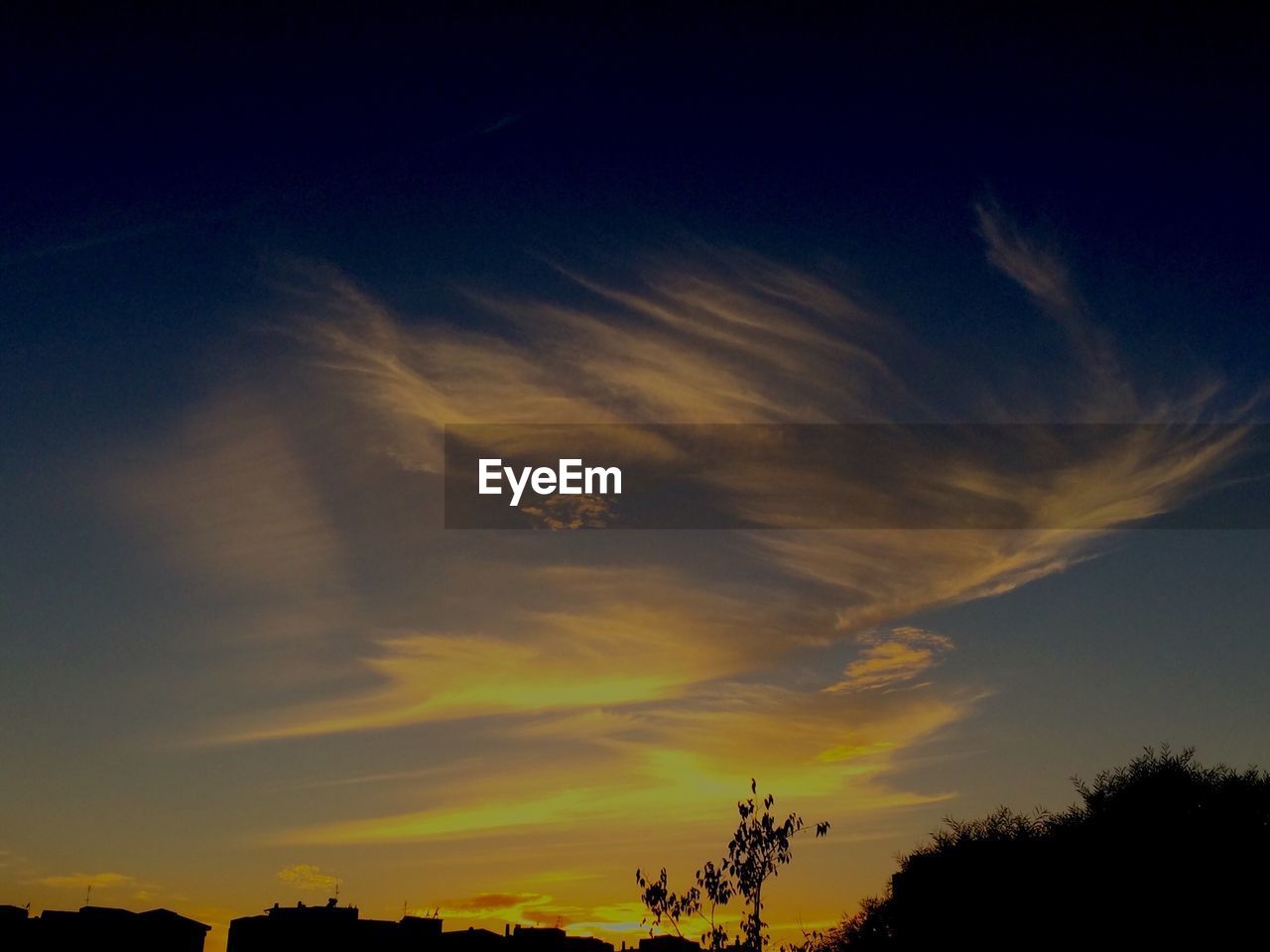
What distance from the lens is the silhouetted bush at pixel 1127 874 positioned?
33.9 meters

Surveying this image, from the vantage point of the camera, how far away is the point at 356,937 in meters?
81.6

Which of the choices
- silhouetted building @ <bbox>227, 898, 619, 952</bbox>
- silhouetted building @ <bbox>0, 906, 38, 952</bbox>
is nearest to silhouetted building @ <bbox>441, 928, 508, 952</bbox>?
silhouetted building @ <bbox>227, 898, 619, 952</bbox>

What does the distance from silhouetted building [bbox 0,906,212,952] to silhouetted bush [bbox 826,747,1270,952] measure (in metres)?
60.0

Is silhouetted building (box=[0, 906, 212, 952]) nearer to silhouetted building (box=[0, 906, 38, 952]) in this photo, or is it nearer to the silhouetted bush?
silhouetted building (box=[0, 906, 38, 952])

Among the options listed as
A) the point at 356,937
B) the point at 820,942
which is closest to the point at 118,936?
the point at 356,937

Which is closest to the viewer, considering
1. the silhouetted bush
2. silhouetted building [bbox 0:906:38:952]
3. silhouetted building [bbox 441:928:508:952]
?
the silhouetted bush

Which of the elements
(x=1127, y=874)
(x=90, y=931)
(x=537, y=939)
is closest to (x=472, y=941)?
(x=537, y=939)

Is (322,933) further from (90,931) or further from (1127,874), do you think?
(1127,874)

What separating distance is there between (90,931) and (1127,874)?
71.4m

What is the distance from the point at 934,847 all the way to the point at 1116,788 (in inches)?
418

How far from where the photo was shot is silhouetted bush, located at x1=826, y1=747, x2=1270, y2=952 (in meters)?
33.9

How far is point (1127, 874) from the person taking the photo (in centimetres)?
3638

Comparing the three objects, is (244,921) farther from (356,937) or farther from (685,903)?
(685,903)

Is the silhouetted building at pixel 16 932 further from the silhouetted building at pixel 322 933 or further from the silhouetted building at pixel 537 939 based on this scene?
the silhouetted building at pixel 537 939
